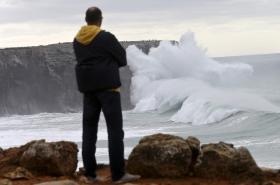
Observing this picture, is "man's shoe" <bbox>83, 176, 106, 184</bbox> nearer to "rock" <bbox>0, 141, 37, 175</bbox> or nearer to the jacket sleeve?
"rock" <bbox>0, 141, 37, 175</bbox>

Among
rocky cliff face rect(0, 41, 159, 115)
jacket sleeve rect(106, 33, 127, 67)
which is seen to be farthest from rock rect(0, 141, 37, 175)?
rocky cliff face rect(0, 41, 159, 115)

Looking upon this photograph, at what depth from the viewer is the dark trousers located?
629cm

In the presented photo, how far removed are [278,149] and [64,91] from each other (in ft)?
144

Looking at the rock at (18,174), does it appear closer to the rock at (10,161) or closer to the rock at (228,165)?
the rock at (10,161)

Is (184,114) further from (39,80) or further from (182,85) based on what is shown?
(39,80)

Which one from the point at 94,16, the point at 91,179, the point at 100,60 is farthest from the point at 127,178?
the point at 94,16

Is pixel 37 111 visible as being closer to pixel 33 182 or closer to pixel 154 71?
pixel 154 71

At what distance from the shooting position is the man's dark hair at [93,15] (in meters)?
6.30

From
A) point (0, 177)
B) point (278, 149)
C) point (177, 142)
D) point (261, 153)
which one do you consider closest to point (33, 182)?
point (0, 177)

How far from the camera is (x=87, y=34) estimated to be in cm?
633

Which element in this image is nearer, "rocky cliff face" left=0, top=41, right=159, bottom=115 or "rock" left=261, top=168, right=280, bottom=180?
"rock" left=261, top=168, right=280, bottom=180

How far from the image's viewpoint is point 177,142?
6.86 meters

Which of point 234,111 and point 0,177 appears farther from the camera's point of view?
point 234,111

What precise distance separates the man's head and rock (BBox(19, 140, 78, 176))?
4.96 feet
